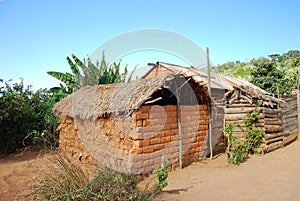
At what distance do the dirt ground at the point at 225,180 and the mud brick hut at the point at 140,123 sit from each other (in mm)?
722

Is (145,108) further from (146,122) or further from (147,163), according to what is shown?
(147,163)

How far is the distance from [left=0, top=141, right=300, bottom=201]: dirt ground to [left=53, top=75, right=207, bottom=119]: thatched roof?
180 cm

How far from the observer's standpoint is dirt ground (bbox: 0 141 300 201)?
4.27 m

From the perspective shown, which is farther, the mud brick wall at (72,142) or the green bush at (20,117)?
the green bush at (20,117)

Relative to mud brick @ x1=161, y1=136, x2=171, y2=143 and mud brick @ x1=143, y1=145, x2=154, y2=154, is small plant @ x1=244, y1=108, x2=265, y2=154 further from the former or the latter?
mud brick @ x1=143, y1=145, x2=154, y2=154

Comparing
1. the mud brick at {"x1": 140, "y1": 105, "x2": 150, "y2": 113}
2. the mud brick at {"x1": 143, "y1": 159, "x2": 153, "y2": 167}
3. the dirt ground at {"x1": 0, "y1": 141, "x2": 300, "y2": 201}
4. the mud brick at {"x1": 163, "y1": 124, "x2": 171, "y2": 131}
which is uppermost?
the mud brick at {"x1": 140, "y1": 105, "x2": 150, "y2": 113}

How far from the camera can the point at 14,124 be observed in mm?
10539

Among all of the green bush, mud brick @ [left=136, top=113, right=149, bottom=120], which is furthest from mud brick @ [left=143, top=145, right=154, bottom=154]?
the green bush

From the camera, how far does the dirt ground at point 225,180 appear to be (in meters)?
4.27

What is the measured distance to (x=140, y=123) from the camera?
18.2 ft

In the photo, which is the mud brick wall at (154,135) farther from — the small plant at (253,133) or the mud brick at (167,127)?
the small plant at (253,133)

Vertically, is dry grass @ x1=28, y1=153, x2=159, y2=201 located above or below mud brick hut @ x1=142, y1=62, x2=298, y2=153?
below

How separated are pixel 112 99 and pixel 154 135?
1.49 metres

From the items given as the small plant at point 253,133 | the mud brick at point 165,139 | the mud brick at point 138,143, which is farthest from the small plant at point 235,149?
the mud brick at point 138,143
